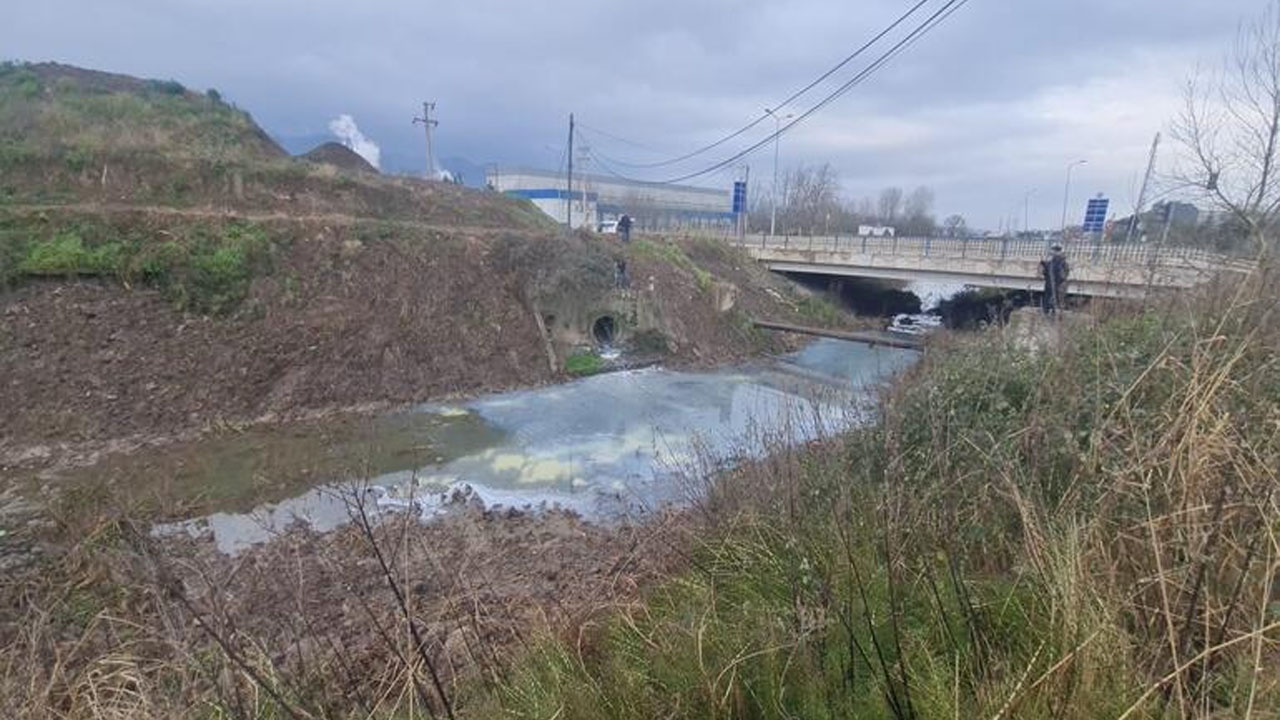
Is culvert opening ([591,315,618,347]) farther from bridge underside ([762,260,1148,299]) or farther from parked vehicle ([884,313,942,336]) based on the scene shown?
parked vehicle ([884,313,942,336])

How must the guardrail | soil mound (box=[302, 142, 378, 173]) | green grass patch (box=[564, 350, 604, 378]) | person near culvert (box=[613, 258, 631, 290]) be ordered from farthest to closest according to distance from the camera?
→ soil mound (box=[302, 142, 378, 173]) < person near culvert (box=[613, 258, 631, 290]) < green grass patch (box=[564, 350, 604, 378]) < the guardrail

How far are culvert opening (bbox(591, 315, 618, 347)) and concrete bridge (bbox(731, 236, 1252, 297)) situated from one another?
12.9 metres

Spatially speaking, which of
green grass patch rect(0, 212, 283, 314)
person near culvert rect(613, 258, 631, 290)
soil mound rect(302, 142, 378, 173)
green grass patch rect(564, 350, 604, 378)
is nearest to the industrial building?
soil mound rect(302, 142, 378, 173)

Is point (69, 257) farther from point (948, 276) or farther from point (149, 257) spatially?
point (948, 276)

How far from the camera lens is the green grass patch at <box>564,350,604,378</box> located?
17828 mm

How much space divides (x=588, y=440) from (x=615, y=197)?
81.8 m

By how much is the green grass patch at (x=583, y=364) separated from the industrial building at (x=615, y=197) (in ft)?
122

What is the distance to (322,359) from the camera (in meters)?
14.4

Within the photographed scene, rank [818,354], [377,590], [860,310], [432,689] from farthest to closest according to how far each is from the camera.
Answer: [860,310] → [818,354] → [377,590] → [432,689]

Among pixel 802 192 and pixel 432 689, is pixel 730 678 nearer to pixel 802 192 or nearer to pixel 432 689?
pixel 432 689

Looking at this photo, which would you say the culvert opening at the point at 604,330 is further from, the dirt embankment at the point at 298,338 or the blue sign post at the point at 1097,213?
the blue sign post at the point at 1097,213

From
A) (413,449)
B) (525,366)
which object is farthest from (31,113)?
(413,449)

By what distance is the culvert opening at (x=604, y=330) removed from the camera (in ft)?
65.1

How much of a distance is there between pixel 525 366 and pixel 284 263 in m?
7.07
